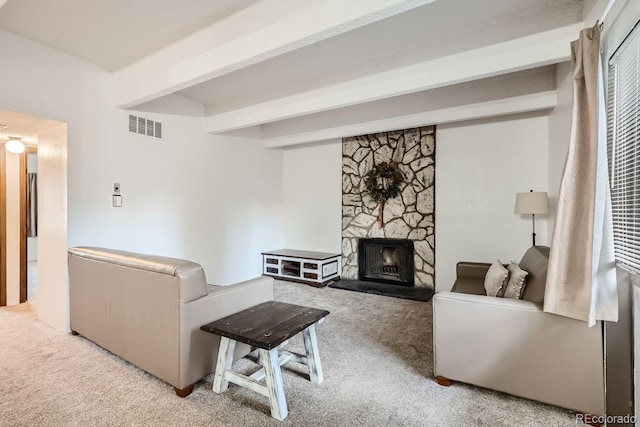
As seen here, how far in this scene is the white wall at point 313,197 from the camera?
529 cm

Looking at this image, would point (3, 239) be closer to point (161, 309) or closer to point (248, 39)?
point (161, 309)

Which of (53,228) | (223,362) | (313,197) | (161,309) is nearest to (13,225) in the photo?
(53,228)

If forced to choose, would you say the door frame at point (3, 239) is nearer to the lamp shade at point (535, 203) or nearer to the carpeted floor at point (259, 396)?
the carpeted floor at point (259, 396)

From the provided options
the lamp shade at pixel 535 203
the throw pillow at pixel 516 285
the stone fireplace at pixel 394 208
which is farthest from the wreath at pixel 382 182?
the throw pillow at pixel 516 285

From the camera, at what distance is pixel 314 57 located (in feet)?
9.66

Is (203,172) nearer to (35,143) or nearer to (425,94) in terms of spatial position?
(35,143)

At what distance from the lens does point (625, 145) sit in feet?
5.80

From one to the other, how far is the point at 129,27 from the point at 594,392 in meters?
3.97

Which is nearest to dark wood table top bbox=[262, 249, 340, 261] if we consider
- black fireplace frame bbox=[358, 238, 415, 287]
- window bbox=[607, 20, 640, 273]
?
black fireplace frame bbox=[358, 238, 415, 287]

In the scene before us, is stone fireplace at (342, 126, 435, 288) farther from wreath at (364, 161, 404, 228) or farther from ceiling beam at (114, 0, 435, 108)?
ceiling beam at (114, 0, 435, 108)

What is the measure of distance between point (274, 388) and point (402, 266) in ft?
10.8

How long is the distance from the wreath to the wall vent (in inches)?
117

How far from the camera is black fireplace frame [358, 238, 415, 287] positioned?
15.0 feet

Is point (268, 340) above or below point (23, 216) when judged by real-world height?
below
